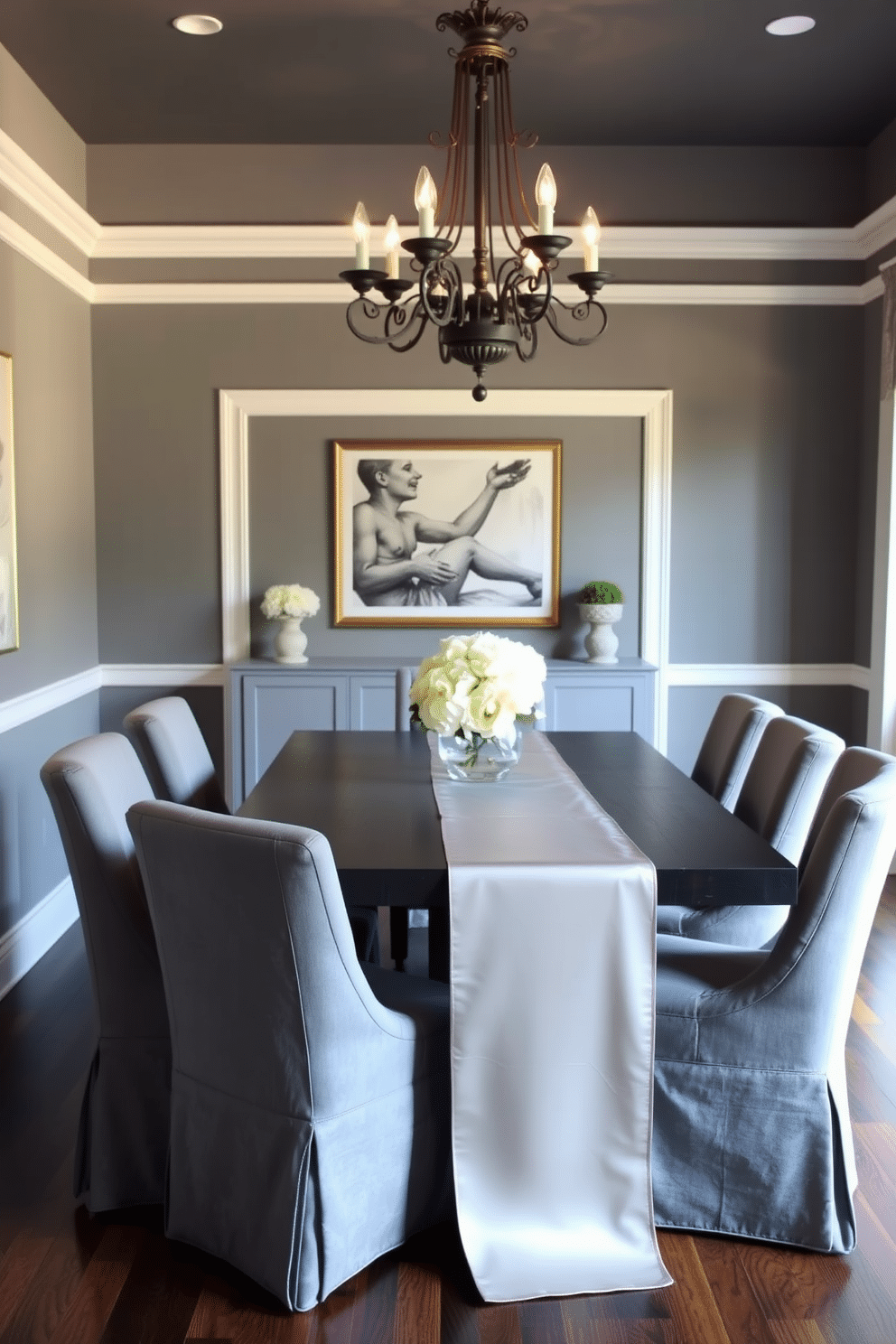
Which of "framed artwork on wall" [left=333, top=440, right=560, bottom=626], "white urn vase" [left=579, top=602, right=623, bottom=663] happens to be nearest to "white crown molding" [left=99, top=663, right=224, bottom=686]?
"framed artwork on wall" [left=333, top=440, right=560, bottom=626]

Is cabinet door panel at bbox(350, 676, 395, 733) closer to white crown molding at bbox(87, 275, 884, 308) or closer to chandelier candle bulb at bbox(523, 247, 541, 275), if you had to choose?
white crown molding at bbox(87, 275, 884, 308)

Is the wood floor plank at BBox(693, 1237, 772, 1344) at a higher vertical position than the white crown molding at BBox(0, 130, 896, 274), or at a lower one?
lower

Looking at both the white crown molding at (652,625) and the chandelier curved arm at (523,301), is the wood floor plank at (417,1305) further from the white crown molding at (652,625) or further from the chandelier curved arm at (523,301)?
the white crown molding at (652,625)

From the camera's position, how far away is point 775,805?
2820 mm

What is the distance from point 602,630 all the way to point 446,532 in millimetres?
777

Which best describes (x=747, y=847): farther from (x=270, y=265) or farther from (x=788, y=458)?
(x=270, y=265)

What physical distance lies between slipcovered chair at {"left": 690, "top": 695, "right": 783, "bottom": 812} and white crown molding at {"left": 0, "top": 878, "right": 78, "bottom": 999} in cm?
192

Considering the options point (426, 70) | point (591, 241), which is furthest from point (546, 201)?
point (426, 70)

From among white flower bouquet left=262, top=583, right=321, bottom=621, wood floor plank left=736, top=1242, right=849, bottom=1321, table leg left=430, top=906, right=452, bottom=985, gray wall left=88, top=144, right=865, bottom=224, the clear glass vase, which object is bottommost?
wood floor plank left=736, top=1242, right=849, bottom=1321

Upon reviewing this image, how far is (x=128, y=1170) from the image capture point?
93.7 inches

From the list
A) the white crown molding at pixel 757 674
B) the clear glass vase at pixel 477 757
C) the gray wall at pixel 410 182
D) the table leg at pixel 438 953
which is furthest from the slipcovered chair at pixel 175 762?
the gray wall at pixel 410 182

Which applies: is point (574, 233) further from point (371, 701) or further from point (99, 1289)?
point (99, 1289)

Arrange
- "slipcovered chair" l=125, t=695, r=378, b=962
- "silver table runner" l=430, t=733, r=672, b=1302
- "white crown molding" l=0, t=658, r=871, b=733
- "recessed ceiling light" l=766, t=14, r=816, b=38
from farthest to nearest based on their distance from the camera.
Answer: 1. "white crown molding" l=0, t=658, r=871, b=733
2. "recessed ceiling light" l=766, t=14, r=816, b=38
3. "slipcovered chair" l=125, t=695, r=378, b=962
4. "silver table runner" l=430, t=733, r=672, b=1302

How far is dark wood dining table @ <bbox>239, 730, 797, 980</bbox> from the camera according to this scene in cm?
216
